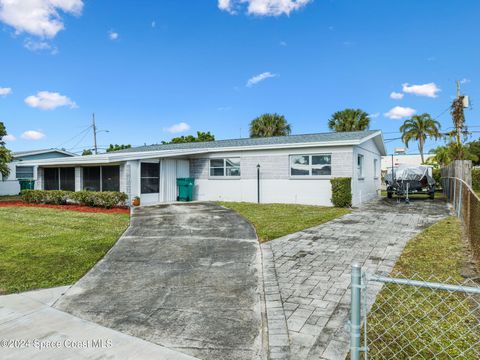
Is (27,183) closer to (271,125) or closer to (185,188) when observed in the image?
(185,188)

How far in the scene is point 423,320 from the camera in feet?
11.1

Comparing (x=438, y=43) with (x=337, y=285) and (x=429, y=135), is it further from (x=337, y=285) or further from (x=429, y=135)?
(x=429, y=135)

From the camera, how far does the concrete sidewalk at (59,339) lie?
9.30 feet

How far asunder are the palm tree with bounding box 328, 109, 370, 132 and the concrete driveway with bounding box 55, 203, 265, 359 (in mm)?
27294

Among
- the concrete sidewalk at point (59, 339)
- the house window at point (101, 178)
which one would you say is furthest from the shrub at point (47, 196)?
the concrete sidewalk at point (59, 339)

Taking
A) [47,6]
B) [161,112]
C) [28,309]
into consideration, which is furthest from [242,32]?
[28,309]

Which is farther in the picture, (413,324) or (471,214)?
(471,214)

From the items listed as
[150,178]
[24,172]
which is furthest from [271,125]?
[24,172]

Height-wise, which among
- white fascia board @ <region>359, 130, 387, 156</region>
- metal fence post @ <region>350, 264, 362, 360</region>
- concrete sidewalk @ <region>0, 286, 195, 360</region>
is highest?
white fascia board @ <region>359, 130, 387, 156</region>

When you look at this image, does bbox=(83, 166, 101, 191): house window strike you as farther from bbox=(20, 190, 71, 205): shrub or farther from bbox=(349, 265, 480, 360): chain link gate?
bbox=(349, 265, 480, 360): chain link gate

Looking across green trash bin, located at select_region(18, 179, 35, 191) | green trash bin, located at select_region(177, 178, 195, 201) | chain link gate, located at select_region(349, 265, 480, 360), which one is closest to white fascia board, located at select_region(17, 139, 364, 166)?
green trash bin, located at select_region(177, 178, 195, 201)

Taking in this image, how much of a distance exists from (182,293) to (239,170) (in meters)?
12.3

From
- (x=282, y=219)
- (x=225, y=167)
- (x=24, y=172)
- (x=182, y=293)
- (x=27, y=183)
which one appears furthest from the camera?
(x=24, y=172)

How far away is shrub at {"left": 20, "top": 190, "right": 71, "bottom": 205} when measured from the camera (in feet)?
52.6
